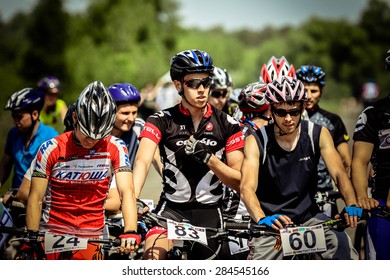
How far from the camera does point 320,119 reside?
9.50 meters

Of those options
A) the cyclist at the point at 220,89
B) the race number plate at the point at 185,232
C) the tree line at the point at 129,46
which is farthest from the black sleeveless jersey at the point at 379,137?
the tree line at the point at 129,46

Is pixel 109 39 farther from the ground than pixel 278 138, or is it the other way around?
pixel 109 39

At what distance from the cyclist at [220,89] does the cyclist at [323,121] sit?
0.98 m

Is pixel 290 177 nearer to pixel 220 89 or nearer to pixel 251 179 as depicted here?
pixel 251 179

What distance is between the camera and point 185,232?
596 cm

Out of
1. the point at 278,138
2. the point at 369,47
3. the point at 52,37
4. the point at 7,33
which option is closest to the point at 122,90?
the point at 278,138

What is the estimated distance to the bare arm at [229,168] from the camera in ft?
20.4

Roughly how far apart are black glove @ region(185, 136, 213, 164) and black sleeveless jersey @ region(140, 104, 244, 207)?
46 centimetres

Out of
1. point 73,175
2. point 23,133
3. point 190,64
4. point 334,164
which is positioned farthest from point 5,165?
point 334,164

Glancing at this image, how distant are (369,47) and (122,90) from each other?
72.2 m

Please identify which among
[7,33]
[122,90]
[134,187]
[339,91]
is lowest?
[134,187]

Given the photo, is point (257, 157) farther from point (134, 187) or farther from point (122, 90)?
point (122, 90)

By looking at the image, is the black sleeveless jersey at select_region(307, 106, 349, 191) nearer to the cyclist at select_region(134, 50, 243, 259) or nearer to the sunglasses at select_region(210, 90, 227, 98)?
the sunglasses at select_region(210, 90, 227, 98)

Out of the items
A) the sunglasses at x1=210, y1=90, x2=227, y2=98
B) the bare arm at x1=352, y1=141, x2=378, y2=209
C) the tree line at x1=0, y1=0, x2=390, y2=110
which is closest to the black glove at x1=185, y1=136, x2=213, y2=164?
the bare arm at x1=352, y1=141, x2=378, y2=209
